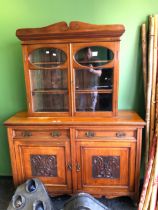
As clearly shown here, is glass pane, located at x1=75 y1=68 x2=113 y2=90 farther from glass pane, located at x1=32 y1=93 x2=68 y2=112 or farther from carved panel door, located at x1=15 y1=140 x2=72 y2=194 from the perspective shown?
carved panel door, located at x1=15 y1=140 x2=72 y2=194

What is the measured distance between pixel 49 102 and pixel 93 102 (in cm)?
49

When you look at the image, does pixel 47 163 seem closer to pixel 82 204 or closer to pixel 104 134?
pixel 82 204

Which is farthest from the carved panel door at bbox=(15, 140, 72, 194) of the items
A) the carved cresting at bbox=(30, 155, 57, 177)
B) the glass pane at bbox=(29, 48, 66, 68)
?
the glass pane at bbox=(29, 48, 66, 68)

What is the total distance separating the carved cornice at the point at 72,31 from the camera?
170 cm

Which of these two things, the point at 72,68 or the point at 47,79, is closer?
the point at 72,68

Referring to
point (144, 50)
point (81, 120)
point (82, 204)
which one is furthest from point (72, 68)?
point (82, 204)

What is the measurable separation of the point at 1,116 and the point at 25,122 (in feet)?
2.20

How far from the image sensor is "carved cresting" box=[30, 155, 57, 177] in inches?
75.5

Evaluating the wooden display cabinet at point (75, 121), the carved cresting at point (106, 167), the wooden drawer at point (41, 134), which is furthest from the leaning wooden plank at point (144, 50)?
the wooden drawer at point (41, 134)

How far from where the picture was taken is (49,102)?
2068 mm

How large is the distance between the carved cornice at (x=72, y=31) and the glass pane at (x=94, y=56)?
0.14 metres

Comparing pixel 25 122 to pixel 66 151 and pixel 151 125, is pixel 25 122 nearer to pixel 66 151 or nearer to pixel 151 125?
pixel 66 151

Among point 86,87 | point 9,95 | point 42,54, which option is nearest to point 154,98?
point 86,87

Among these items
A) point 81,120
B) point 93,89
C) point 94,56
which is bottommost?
point 81,120
